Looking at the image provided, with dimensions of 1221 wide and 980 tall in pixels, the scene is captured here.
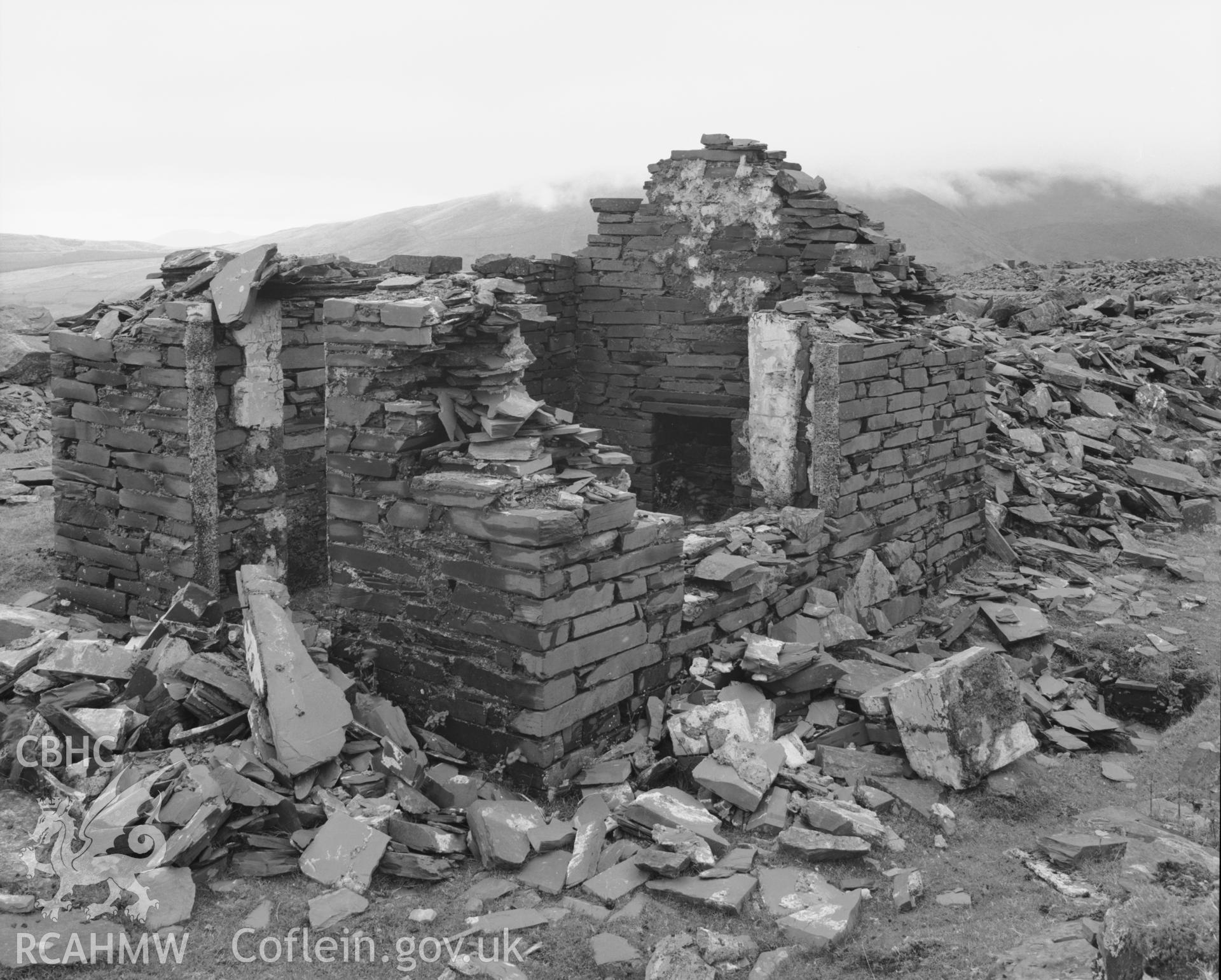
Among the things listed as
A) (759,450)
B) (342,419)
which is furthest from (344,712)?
(759,450)

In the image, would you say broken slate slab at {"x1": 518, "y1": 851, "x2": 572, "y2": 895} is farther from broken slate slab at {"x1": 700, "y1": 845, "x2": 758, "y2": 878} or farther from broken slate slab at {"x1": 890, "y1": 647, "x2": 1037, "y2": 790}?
broken slate slab at {"x1": 890, "y1": 647, "x2": 1037, "y2": 790}

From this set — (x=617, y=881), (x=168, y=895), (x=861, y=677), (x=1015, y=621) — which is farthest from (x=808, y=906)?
(x=1015, y=621)

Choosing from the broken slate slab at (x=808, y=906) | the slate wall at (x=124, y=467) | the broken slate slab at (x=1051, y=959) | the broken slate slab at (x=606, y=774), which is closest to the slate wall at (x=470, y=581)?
the broken slate slab at (x=606, y=774)

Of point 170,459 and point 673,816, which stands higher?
point 170,459

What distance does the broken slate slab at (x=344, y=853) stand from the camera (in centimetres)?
450

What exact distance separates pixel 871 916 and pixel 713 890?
0.65m

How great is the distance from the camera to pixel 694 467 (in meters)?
10.8

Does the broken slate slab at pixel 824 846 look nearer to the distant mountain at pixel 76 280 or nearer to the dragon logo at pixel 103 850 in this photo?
the dragon logo at pixel 103 850

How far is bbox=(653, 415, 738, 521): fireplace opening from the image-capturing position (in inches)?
418

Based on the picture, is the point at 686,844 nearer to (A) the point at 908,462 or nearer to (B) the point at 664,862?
(B) the point at 664,862

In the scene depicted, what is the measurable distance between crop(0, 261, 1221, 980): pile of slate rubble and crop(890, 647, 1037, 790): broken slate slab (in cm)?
1

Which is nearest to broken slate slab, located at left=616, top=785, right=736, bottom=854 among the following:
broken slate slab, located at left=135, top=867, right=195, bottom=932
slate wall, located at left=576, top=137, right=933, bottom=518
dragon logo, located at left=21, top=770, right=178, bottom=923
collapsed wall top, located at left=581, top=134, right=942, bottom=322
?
broken slate slab, located at left=135, top=867, right=195, bottom=932

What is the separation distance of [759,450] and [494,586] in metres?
3.32

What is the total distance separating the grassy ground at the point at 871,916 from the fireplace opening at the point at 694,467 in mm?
5522
